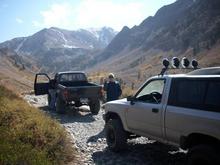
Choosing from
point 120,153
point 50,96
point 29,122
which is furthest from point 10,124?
point 50,96

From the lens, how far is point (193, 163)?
6.54 metres

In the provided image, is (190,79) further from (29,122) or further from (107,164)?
(29,122)

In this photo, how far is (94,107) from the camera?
16.3 metres

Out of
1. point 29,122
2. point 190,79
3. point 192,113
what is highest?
point 190,79

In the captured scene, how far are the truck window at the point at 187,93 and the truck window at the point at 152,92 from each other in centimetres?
66

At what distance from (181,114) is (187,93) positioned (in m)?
0.41

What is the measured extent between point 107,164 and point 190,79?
290cm

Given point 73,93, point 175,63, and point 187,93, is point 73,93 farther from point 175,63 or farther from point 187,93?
point 187,93

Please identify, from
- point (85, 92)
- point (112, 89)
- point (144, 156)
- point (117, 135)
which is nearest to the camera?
point (144, 156)

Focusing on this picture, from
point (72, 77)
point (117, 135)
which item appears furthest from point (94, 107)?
Result: point (117, 135)

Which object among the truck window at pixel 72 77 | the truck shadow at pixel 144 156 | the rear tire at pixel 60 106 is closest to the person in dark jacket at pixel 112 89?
the rear tire at pixel 60 106

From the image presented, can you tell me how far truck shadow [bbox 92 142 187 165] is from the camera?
859 cm

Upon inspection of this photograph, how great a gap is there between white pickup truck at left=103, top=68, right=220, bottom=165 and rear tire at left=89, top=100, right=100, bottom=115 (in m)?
6.91

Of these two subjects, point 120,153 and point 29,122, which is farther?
point 29,122
